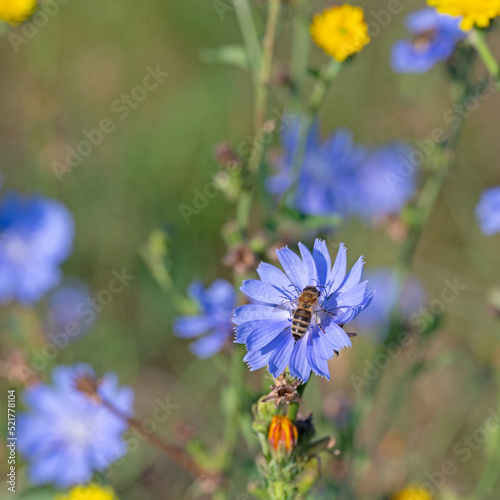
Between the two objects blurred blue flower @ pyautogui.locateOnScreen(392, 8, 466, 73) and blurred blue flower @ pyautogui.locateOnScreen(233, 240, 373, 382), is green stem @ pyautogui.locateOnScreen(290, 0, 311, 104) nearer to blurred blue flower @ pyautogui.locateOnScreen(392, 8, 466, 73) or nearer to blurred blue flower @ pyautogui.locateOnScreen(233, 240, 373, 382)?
blurred blue flower @ pyautogui.locateOnScreen(392, 8, 466, 73)

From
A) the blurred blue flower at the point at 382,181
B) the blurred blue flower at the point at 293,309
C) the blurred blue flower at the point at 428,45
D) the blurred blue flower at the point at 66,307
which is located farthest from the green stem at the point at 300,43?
the blurred blue flower at the point at 66,307

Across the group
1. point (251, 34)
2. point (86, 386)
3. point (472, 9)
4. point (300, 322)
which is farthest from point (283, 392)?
point (251, 34)

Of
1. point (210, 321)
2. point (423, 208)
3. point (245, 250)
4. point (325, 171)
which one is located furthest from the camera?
point (325, 171)

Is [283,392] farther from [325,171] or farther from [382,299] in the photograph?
[382,299]

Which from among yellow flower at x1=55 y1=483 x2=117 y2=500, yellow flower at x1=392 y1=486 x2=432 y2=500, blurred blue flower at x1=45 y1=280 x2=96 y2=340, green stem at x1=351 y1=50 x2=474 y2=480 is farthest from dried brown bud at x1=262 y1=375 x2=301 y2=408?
blurred blue flower at x1=45 y1=280 x2=96 y2=340

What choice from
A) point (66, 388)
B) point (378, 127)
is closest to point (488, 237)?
point (378, 127)
